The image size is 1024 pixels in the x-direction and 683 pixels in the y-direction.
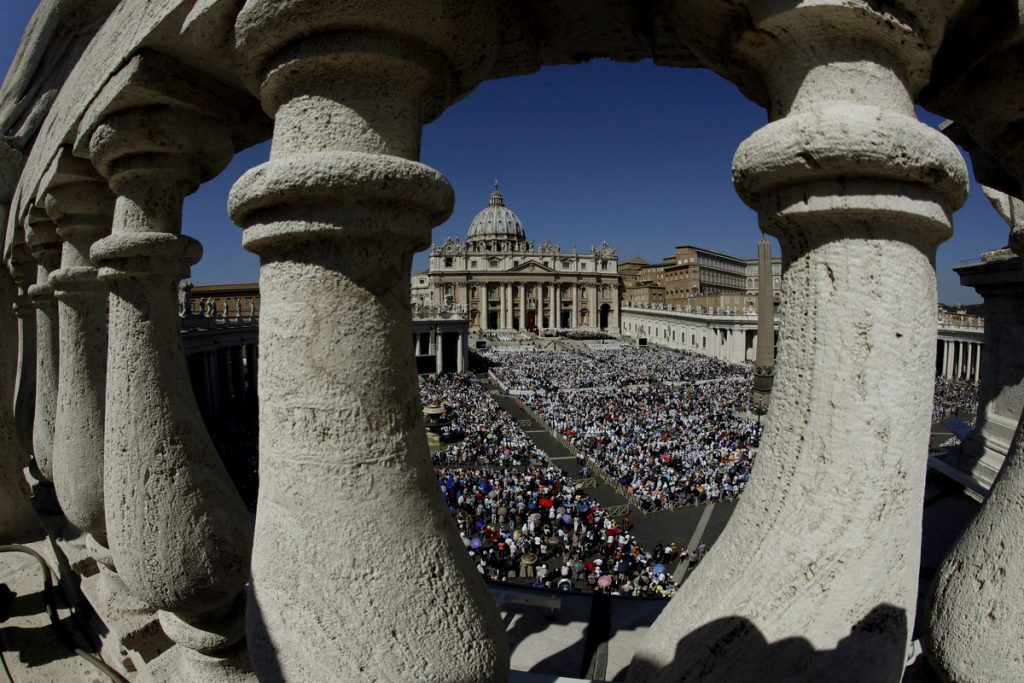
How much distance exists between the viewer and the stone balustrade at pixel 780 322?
1.11 meters

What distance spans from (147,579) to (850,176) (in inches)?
105

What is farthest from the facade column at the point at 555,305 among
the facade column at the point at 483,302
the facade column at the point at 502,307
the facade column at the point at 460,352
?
the facade column at the point at 460,352

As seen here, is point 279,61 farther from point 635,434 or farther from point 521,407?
point 521,407

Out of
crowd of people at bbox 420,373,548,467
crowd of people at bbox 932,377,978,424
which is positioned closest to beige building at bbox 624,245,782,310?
crowd of people at bbox 932,377,978,424

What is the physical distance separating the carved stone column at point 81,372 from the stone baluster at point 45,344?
0.96 m

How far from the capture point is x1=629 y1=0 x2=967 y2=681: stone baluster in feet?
3.56

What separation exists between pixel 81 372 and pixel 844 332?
10.9 feet

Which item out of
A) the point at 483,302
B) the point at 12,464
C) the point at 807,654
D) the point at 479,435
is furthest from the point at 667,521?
the point at 483,302

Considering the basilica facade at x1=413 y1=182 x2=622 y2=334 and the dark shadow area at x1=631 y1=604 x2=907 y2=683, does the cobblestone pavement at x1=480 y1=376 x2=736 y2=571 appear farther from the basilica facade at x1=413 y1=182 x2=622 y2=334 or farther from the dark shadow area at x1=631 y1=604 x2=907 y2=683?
the basilica facade at x1=413 y1=182 x2=622 y2=334

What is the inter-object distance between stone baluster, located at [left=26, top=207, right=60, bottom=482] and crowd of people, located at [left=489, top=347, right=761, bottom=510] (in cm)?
973

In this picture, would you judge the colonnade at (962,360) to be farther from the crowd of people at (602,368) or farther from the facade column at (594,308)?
the facade column at (594,308)

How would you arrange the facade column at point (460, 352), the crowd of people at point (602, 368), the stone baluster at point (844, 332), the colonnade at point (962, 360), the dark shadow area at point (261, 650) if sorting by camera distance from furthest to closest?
the facade column at point (460, 352) → the crowd of people at point (602, 368) → the colonnade at point (962, 360) → the dark shadow area at point (261, 650) → the stone baluster at point (844, 332)

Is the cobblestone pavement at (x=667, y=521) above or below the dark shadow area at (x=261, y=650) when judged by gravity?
below

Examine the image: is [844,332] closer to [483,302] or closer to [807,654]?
[807,654]
